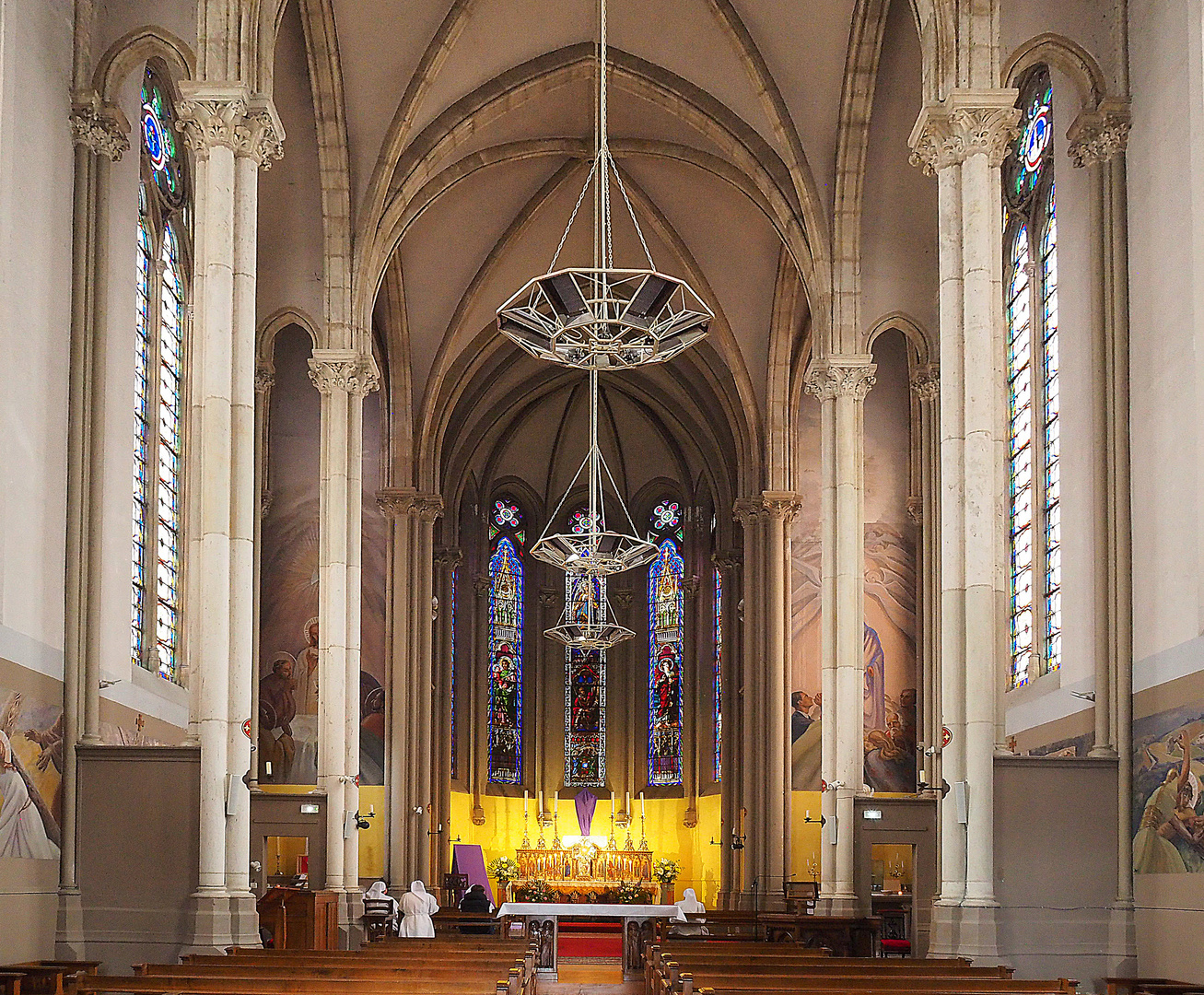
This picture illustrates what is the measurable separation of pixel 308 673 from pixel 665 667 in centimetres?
1445

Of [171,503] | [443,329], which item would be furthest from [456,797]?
[171,503]

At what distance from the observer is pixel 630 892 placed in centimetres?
3600

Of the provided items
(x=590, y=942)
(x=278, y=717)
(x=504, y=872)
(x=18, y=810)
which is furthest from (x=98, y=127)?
(x=504, y=872)

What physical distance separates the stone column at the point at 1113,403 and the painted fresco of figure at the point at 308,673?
15.6 meters

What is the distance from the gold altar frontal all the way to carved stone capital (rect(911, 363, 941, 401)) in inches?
654

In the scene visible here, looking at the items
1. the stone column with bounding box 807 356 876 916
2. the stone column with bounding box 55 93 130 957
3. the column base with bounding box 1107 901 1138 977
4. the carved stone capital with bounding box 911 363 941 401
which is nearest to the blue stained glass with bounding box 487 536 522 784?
the carved stone capital with bounding box 911 363 941 401

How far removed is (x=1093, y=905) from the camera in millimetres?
15961

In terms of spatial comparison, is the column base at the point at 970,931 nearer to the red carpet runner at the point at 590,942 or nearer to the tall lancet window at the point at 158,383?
the tall lancet window at the point at 158,383

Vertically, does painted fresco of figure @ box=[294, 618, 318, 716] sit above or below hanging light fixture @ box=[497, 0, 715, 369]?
below

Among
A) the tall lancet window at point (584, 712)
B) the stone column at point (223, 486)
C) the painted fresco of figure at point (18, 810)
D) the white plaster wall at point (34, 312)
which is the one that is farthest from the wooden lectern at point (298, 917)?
the tall lancet window at point (584, 712)

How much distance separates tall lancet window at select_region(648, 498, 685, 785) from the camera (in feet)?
135

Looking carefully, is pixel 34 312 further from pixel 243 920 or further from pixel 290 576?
pixel 290 576

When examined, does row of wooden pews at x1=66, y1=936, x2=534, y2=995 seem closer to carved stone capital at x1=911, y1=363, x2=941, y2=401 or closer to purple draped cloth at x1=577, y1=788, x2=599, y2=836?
carved stone capital at x1=911, y1=363, x2=941, y2=401

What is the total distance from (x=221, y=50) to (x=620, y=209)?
14331mm
